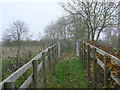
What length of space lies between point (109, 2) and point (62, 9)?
177 inches

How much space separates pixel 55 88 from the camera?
16.1 ft

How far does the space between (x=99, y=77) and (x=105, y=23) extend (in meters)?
11.7

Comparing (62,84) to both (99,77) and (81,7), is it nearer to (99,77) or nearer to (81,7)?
(99,77)

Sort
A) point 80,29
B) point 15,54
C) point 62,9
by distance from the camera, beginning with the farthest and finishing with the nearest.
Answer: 1. point 80,29
2. point 62,9
3. point 15,54

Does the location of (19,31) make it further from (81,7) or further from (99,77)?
(99,77)

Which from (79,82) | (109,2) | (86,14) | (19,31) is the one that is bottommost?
(79,82)

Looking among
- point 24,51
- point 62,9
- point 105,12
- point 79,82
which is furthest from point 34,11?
point 79,82

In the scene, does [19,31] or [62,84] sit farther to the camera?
[19,31]

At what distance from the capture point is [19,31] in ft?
38.4

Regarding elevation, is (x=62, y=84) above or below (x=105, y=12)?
below

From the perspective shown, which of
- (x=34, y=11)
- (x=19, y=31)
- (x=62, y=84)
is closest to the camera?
(x=62, y=84)

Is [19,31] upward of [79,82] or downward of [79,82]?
upward

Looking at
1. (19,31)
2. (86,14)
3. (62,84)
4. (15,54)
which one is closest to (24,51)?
(15,54)

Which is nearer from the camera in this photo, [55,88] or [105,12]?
[55,88]
